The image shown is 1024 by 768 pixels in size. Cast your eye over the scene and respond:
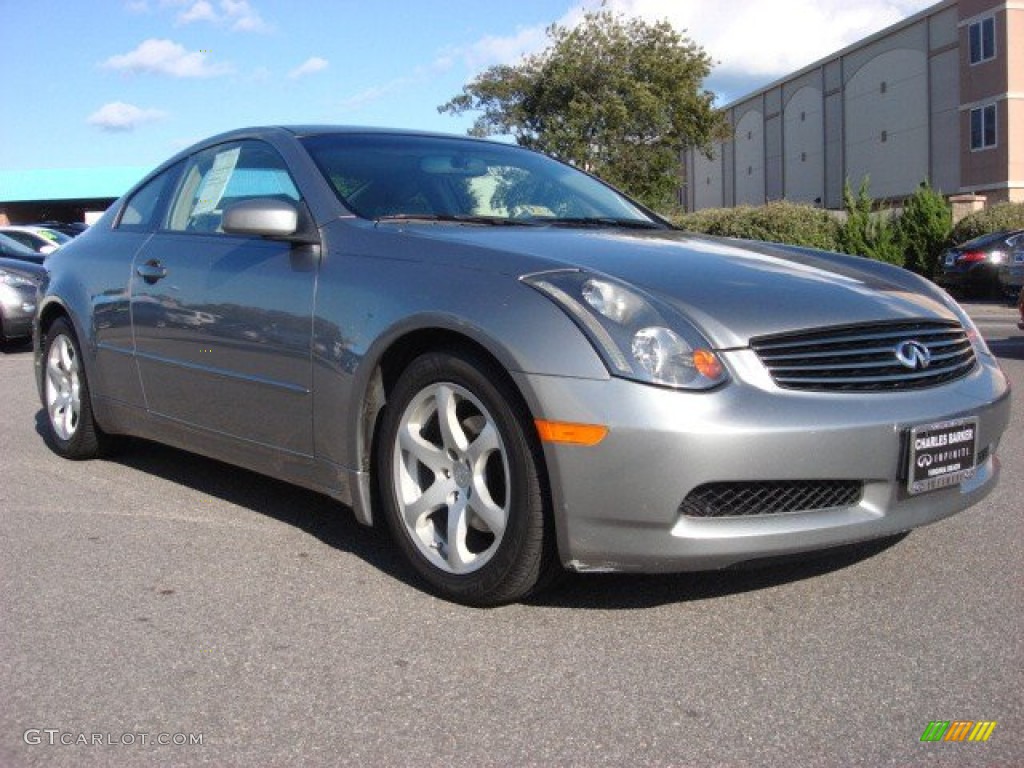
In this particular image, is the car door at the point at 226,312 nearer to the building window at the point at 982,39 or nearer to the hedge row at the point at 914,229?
the hedge row at the point at 914,229

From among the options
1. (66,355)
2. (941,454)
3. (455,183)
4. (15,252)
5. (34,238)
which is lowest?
(941,454)

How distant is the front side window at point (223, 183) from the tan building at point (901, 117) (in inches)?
1468

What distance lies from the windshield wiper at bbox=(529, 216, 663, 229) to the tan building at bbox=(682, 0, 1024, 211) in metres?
36.7

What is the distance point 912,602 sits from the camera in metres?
3.40

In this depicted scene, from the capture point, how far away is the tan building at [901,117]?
3847cm

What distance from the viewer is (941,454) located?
10.8ft

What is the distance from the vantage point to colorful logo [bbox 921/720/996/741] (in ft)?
8.25

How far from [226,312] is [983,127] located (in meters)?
40.9

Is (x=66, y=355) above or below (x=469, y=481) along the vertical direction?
above

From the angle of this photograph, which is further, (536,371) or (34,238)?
(34,238)

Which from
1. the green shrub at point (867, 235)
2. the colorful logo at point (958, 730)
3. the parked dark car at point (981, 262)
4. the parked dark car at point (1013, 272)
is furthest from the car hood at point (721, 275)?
the green shrub at point (867, 235)

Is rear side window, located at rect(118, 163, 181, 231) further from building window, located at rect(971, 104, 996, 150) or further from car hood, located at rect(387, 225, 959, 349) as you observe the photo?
building window, located at rect(971, 104, 996, 150)

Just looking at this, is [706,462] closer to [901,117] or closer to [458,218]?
[458,218]

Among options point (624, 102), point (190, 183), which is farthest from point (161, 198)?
point (624, 102)
